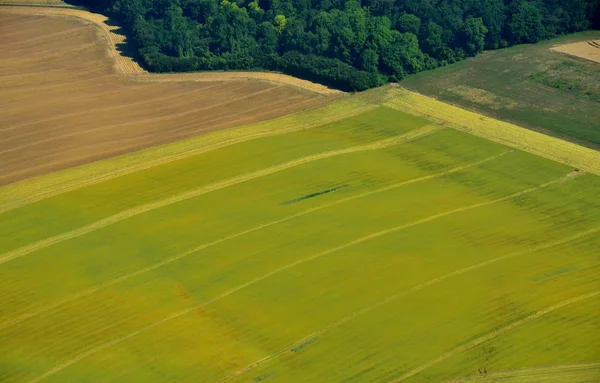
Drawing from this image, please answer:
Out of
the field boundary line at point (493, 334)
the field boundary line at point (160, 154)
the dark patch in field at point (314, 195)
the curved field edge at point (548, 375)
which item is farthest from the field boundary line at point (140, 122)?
the curved field edge at point (548, 375)

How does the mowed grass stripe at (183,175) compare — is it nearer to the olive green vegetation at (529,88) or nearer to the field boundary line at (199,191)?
the field boundary line at (199,191)

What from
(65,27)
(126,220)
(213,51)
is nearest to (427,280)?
(126,220)

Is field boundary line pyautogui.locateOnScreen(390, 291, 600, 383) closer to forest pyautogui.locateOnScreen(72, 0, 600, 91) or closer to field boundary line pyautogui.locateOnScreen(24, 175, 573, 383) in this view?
field boundary line pyautogui.locateOnScreen(24, 175, 573, 383)

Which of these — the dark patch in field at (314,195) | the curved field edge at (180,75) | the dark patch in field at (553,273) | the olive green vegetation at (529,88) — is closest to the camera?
the dark patch in field at (553,273)

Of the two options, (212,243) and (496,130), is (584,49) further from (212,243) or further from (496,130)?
(212,243)

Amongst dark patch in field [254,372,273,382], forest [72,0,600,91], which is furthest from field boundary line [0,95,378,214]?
dark patch in field [254,372,273,382]

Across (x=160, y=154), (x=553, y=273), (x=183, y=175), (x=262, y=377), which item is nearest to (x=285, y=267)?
(x=262, y=377)

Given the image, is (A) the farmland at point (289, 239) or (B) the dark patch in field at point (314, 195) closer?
(A) the farmland at point (289, 239)

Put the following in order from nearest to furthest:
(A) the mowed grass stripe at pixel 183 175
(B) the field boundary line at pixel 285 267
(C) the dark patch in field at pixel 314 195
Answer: (B) the field boundary line at pixel 285 267, (A) the mowed grass stripe at pixel 183 175, (C) the dark patch in field at pixel 314 195
